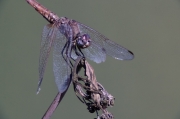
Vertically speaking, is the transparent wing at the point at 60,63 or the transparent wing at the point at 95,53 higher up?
the transparent wing at the point at 95,53

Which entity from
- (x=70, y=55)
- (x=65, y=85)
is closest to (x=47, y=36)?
(x=70, y=55)

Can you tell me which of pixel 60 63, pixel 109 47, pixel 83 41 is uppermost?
pixel 109 47

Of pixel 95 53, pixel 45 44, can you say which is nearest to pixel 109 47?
pixel 95 53

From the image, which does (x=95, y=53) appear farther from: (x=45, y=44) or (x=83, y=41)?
(x=45, y=44)

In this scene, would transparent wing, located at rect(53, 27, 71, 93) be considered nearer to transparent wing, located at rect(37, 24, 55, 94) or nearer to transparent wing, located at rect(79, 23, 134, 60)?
transparent wing, located at rect(37, 24, 55, 94)

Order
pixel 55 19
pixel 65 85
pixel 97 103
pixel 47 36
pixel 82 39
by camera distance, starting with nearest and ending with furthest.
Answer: pixel 97 103 < pixel 65 85 < pixel 82 39 < pixel 47 36 < pixel 55 19

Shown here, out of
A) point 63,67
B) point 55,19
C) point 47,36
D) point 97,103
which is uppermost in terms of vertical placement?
point 55,19

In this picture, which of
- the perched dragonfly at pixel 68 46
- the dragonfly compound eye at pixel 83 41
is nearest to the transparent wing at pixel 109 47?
the perched dragonfly at pixel 68 46

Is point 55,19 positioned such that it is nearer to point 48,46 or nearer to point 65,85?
point 48,46

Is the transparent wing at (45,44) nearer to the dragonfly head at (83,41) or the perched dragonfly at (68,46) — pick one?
the perched dragonfly at (68,46)
